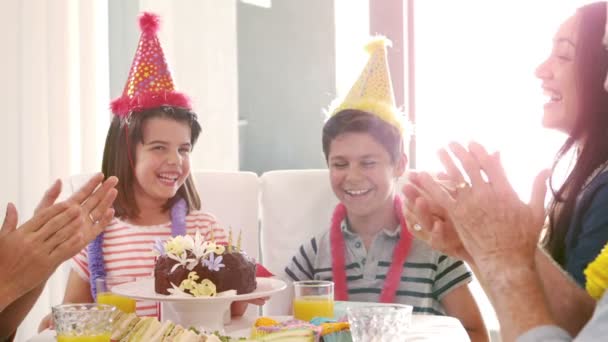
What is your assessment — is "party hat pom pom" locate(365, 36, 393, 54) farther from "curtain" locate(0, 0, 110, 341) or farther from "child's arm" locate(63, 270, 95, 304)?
"curtain" locate(0, 0, 110, 341)

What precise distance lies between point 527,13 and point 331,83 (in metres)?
0.99

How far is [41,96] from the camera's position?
3168mm

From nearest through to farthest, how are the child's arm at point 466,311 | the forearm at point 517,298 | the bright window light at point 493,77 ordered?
1. the forearm at point 517,298
2. the child's arm at point 466,311
3. the bright window light at point 493,77

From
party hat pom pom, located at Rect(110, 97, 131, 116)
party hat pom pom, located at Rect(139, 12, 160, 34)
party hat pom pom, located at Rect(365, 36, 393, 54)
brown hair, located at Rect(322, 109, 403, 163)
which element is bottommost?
brown hair, located at Rect(322, 109, 403, 163)

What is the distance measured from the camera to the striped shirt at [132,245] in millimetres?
2271

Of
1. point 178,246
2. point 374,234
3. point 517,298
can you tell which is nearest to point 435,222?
point 517,298

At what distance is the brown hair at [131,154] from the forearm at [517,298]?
58.7 inches

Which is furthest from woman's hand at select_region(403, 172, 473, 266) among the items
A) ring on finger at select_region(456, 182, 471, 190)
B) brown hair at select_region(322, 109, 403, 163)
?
brown hair at select_region(322, 109, 403, 163)

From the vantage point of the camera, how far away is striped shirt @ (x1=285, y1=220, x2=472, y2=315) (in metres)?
2.14

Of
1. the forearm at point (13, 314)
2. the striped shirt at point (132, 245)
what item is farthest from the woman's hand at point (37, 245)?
the striped shirt at point (132, 245)

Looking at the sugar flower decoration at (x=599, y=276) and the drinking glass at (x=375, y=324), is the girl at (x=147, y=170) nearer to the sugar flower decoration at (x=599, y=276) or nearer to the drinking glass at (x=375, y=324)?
the drinking glass at (x=375, y=324)

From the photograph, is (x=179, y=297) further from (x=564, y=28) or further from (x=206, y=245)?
(x=564, y=28)

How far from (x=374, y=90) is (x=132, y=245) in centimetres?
93

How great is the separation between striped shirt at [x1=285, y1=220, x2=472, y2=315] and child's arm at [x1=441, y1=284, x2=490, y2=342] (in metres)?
0.02
